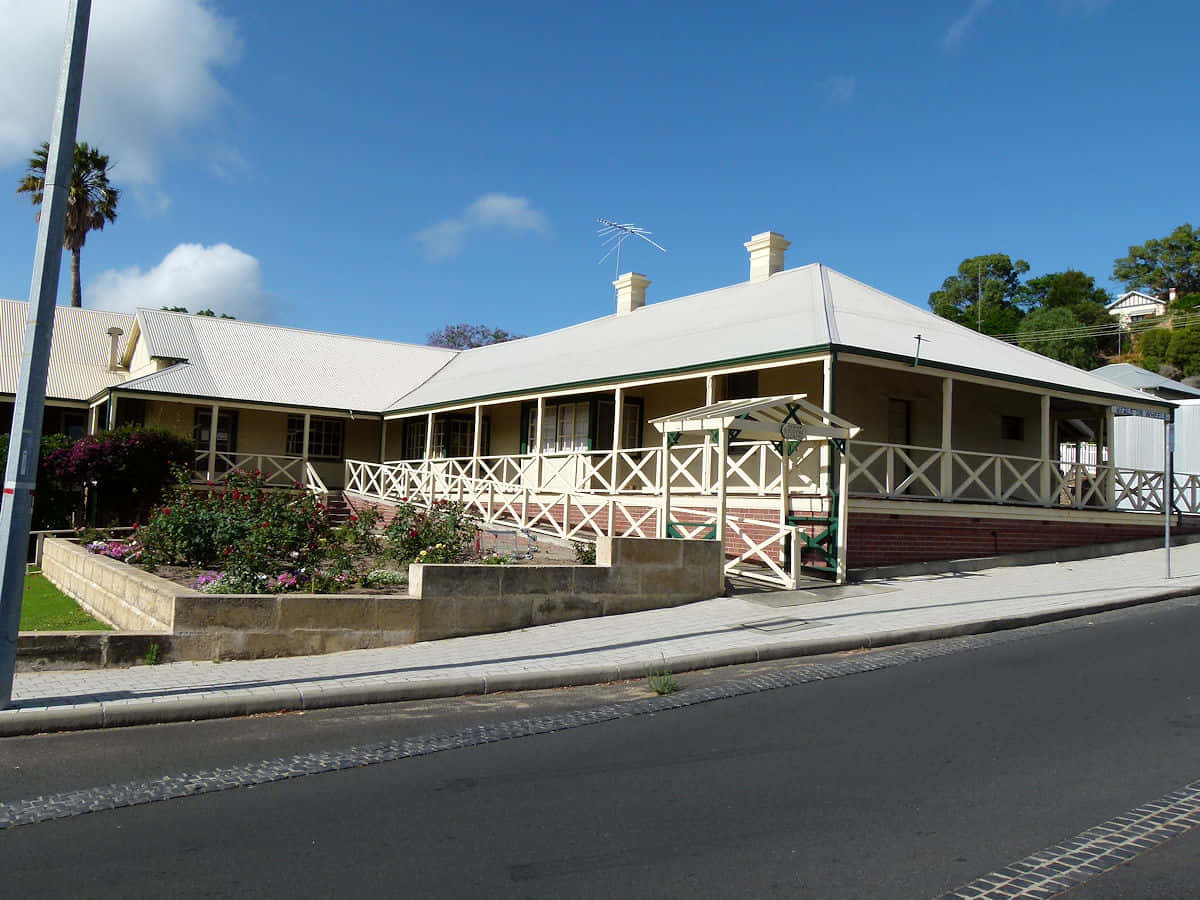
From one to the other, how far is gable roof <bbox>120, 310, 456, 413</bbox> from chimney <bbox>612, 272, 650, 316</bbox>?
8.06 metres

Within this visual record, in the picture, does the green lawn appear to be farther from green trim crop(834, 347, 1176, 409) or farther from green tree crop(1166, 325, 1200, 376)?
green tree crop(1166, 325, 1200, 376)

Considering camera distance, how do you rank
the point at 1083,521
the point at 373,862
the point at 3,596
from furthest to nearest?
the point at 1083,521 < the point at 3,596 < the point at 373,862

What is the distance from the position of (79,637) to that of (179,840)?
502 centimetres

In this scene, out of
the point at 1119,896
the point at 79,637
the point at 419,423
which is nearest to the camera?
the point at 1119,896

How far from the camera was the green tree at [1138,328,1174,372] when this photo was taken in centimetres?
5816

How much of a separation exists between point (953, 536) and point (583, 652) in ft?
28.9

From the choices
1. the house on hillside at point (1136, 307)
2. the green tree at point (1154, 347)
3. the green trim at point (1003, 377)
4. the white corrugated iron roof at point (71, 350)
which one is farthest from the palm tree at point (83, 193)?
the house on hillside at point (1136, 307)

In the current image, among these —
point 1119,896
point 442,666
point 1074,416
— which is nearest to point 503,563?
point 442,666

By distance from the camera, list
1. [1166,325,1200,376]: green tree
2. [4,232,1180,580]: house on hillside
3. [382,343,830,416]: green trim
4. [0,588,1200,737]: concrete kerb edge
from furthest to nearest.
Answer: [1166,325,1200,376]: green tree → [382,343,830,416]: green trim → [4,232,1180,580]: house on hillside → [0,588,1200,737]: concrete kerb edge

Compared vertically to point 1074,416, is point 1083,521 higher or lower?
lower

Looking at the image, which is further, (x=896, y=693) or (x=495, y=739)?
(x=896, y=693)

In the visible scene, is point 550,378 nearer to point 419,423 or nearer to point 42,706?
point 419,423

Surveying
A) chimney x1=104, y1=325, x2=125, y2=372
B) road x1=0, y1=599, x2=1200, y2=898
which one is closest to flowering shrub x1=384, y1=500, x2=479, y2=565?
road x1=0, y1=599, x2=1200, y2=898

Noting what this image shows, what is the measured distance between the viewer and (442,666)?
9422 mm
